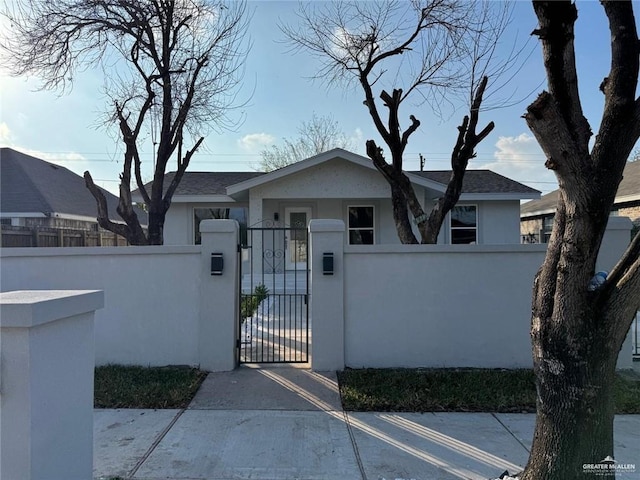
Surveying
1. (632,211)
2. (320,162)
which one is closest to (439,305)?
(320,162)

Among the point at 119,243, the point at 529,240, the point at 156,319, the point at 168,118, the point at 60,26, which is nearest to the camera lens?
the point at 156,319

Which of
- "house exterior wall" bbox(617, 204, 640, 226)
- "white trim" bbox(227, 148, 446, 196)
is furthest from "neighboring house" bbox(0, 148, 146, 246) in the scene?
"house exterior wall" bbox(617, 204, 640, 226)

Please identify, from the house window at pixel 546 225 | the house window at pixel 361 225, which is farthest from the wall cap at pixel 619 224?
the house window at pixel 546 225

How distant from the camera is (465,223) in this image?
14.5m

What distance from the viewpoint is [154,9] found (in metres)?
8.78

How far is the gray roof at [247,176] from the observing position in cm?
1402

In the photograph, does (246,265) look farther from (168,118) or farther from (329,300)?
(329,300)

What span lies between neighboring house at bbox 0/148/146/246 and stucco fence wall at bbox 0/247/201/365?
8672mm

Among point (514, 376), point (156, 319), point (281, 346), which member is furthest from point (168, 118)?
point (514, 376)

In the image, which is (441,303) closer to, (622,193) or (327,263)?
(327,263)

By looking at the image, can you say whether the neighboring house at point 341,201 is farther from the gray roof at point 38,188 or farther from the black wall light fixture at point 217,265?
the gray roof at point 38,188

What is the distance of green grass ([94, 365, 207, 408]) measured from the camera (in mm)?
4781

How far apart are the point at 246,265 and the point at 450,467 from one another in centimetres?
1041

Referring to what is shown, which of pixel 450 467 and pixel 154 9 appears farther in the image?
pixel 154 9
